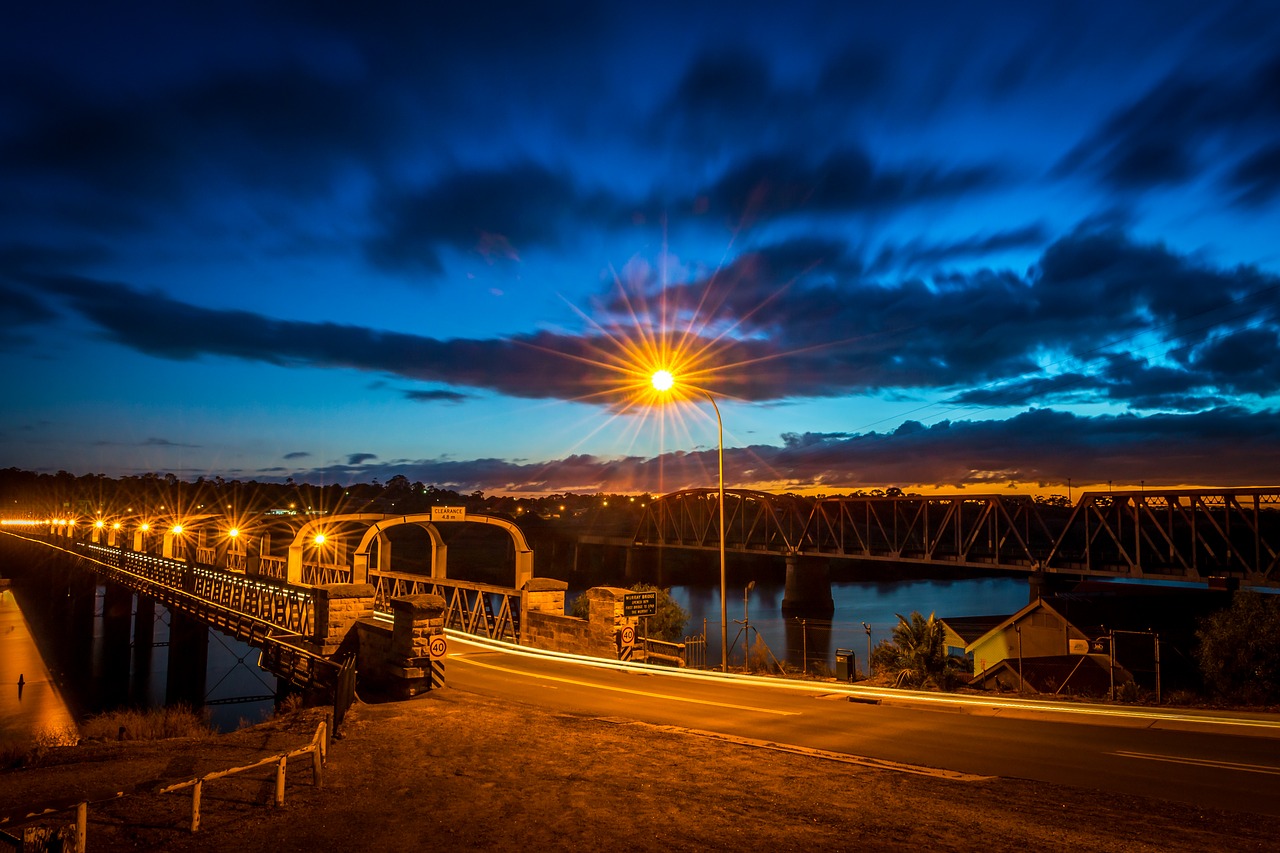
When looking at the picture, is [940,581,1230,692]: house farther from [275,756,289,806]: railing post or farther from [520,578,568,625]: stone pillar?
[275,756,289,806]: railing post

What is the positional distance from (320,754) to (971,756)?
945cm

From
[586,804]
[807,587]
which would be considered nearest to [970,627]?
[807,587]

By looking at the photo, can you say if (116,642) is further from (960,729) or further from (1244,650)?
(1244,650)

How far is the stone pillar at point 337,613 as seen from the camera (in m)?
22.0

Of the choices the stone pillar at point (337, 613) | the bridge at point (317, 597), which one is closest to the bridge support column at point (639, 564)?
the bridge at point (317, 597)

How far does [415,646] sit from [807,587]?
7903 cm

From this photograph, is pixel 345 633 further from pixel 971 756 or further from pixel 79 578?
pixel 79 578

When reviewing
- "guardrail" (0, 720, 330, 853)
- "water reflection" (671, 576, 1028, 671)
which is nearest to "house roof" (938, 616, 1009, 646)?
"water reflection" (671, 576, 1028, 671)

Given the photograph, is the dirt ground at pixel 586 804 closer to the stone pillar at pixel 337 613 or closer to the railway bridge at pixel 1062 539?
the stone pillar at pixel 337 613

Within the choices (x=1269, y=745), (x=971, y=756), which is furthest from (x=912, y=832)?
(x=1269, y=745)

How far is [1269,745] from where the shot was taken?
12.7 m

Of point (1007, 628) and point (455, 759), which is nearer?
point (455, 759)

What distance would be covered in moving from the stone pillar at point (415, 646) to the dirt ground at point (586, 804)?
5.88 metres

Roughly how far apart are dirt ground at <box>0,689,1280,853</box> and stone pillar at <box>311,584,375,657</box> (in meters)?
9.23
